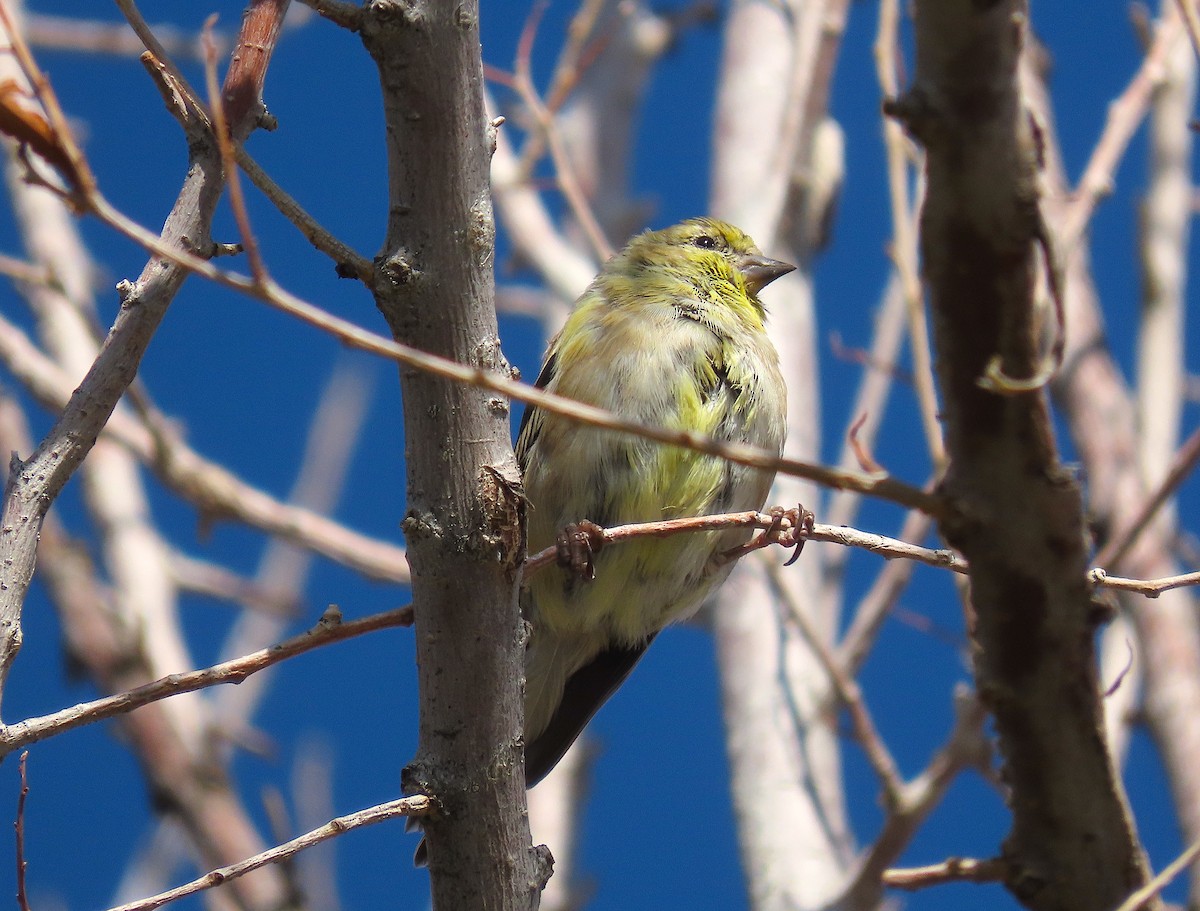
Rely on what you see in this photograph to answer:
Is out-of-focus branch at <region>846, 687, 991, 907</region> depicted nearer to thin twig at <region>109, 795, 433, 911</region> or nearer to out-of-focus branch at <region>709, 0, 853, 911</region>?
out-of-focus branch at <region>709, 0, 853, 911</region>

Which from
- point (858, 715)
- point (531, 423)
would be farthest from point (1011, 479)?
point (531, 423)

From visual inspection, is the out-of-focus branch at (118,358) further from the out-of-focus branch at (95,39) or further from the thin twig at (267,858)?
the out-of-focus branch at (95,39)

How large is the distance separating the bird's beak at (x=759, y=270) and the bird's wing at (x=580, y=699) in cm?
140

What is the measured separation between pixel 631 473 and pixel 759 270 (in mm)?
1389

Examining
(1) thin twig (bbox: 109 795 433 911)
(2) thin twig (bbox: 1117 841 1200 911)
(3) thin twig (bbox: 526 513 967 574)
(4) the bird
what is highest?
(4) the bird

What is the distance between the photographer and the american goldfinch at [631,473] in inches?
156

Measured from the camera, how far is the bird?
13.0ft

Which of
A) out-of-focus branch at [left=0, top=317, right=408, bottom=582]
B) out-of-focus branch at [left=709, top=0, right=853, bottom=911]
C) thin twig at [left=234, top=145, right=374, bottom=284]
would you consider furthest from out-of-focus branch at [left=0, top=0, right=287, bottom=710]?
out-of-focus branch at [left=0, top=317, right=408, bottom=582]

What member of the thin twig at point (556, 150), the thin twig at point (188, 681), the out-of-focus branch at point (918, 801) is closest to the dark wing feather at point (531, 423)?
the thin twig at point (556, 150)

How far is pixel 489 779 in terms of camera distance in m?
2.50

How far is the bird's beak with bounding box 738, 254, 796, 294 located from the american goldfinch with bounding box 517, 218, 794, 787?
1.15 feet

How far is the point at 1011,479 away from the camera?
161cm

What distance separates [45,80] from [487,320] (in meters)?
0.77

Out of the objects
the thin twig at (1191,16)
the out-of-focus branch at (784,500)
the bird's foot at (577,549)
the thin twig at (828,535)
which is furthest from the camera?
the out-of-focus branch at (784,500)
